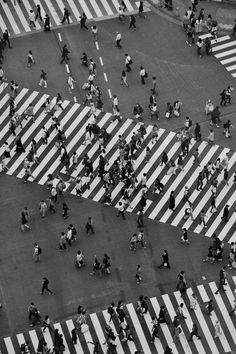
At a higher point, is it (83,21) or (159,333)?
(83,21)

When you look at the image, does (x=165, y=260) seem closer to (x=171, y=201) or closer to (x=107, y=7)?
(x=171, y=201)

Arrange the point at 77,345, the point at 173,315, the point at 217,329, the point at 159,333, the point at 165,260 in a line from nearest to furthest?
1. the point at 77,345
2. the point at 217,329
3. the point at 159,333
4. the point at 173,315
5. the point at 165,260

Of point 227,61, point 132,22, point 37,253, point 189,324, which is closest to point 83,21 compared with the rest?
point 132,22

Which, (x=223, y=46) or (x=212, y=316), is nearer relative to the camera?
(x=212, y=316)

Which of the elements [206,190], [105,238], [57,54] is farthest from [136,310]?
[57,54]

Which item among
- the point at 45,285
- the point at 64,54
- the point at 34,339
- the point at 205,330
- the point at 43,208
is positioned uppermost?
the point at 64,54

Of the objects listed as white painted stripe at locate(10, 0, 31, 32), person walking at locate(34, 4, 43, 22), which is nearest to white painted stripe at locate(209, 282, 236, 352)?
white painted stripe at locate(10, 0, 31, 32)

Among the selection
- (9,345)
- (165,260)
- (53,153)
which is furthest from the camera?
(53,153)

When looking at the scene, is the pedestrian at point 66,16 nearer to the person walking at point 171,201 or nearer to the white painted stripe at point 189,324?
the person walking at point 171,201

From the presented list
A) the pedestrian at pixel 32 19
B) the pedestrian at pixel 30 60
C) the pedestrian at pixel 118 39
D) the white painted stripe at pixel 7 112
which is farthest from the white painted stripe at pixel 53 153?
the pedestrian at pixel 32 19
